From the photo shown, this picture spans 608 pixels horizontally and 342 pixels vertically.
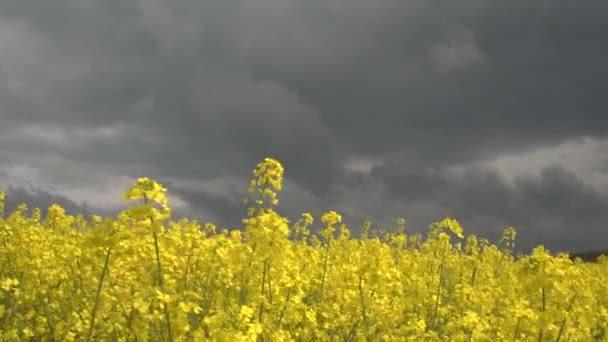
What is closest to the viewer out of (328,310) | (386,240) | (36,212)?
(328,310)

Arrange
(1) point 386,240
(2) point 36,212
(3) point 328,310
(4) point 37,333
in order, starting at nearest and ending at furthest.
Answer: (4) point 37,333 → (3) point 328,310 → (2) point 36,212 → (1) point 386,240

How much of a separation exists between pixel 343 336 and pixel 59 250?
481 cm

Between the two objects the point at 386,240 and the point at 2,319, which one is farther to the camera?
the point at 386,240

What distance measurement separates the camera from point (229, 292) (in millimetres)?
11180

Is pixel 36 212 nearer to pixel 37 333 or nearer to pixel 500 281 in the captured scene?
pixel 37 333

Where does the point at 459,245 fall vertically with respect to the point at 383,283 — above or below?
above

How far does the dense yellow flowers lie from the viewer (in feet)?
22.8

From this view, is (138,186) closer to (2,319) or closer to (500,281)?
(2,319)

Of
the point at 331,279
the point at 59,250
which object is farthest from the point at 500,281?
the point at 59,250

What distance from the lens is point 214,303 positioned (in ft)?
33.0

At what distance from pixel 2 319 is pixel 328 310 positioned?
509 centimetres

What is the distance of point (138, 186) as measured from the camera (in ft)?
20.0

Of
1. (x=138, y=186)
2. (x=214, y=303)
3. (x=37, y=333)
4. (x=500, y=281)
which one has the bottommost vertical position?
A: (x=37, y=333)

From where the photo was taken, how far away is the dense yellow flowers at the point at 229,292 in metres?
6.94
